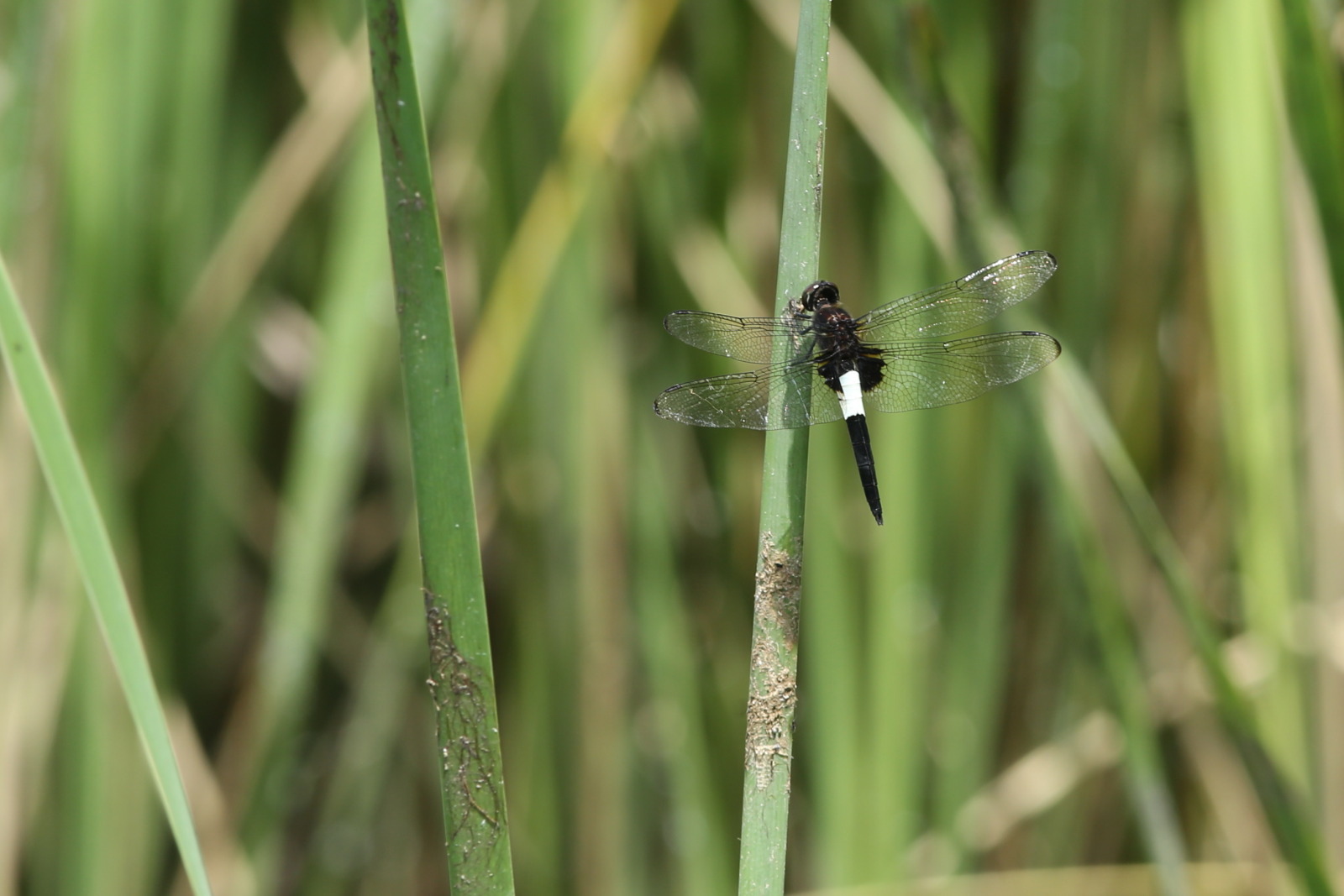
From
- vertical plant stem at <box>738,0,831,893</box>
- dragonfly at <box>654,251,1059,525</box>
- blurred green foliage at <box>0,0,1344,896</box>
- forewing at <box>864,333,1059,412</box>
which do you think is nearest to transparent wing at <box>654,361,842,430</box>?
dragonfly at <box>654,251,1059,525</box>

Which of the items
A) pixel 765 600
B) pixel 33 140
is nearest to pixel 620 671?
pixel 765 600

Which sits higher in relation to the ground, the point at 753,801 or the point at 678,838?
the point at 753,801

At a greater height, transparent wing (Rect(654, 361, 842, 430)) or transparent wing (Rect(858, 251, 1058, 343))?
transparent wing (Rect(858, 251, 1058, 343))

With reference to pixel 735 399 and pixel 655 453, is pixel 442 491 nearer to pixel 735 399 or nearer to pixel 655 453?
pixel 735 399

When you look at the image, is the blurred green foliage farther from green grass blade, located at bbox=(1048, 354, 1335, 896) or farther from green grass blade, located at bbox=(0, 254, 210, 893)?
green grass blade, located at bbox=(0, 254, 210, 893)

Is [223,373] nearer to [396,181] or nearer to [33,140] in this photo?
[33,140]

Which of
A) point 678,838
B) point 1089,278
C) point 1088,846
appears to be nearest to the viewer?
point 1089,278
